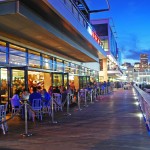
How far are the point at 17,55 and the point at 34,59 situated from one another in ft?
8.98

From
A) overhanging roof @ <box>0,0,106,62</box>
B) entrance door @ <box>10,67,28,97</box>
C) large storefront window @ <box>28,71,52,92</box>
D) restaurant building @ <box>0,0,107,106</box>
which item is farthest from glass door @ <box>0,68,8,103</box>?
large storefront window @ <box>28,71,52,92</box>

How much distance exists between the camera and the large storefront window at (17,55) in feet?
48.2

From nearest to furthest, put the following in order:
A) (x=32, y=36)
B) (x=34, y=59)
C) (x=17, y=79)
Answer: (x=32, y=36) → (x=17, y=79) → (x=34, y=59)

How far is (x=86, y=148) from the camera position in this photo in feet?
22.5

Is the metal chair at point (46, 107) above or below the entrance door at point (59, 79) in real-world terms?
below

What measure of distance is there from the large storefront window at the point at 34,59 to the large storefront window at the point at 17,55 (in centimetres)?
93

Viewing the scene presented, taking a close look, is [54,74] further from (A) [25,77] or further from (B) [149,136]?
(B) [149,136]

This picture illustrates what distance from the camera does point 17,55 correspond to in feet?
50.4

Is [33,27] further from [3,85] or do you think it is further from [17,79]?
[17,79]

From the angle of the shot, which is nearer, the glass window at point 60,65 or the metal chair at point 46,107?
the metal chair at point 46,107

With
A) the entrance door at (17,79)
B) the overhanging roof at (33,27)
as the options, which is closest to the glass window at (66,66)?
the overhanging roof at (33,27)

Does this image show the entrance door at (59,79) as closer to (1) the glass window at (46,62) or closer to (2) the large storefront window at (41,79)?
(2) the large storefront window at (41,79)

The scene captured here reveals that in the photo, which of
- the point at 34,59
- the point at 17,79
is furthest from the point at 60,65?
the point at 17,79

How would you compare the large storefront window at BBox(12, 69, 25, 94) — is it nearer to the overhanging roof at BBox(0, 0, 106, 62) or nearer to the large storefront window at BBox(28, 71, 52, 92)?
the overhanging roof at BBox(0, 0, 106, 62)
